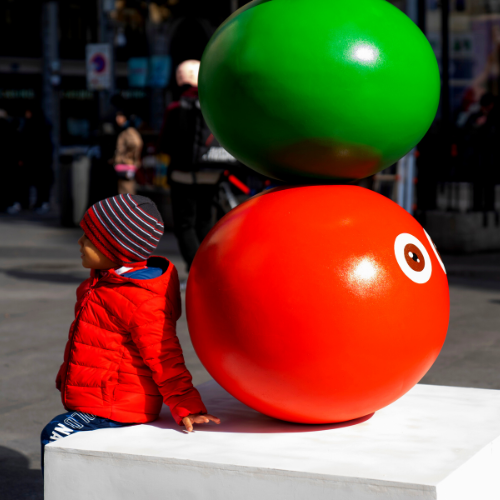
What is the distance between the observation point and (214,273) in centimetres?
292

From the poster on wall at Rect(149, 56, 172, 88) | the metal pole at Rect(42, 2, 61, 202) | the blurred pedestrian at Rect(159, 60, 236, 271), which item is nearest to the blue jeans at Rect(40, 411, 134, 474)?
the blurred pedestrian at Rect(159, 60, 236, 271)

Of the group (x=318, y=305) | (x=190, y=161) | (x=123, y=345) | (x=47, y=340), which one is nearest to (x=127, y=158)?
(x=190, y=161)

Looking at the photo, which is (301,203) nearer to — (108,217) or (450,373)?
(108,217)

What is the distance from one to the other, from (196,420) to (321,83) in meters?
1.21

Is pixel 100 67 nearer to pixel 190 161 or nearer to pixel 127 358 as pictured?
pixel 190 161

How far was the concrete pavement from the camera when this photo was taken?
13.8 feet

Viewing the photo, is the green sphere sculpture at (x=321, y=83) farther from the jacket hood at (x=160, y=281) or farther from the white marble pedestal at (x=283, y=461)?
the white marble pedestal at (x=283, y=461)

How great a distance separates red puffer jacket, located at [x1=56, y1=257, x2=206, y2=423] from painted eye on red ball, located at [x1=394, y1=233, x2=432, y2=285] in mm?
818

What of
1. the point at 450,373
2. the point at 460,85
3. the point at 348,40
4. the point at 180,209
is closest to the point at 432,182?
the point at 180,209

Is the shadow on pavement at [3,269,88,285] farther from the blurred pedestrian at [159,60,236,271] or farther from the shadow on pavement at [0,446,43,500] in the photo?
the shadow on pavement at [0,446,43,500]

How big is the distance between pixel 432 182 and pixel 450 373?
Answer: 662 cm

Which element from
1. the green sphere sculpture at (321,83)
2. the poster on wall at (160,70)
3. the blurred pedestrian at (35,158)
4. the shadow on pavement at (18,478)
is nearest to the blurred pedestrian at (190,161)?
the shadow on pavement at (18,478)

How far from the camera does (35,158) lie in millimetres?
17938

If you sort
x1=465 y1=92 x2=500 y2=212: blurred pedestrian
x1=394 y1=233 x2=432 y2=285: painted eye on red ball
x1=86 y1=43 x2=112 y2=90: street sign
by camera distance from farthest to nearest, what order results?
1. x1=86 y1=43 x2=112 y2=90: street sign
2. x1=465 y1=92 x2=500 y2=212: blurred pedestrian
3. x1=394 y1=233 x2=432 y2=285: painted eye on red ball
